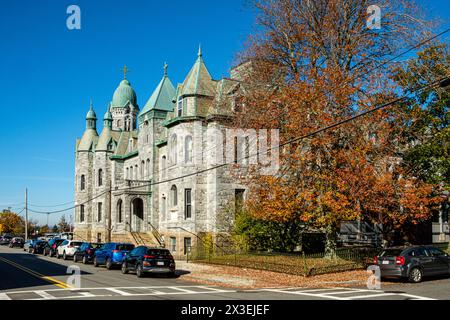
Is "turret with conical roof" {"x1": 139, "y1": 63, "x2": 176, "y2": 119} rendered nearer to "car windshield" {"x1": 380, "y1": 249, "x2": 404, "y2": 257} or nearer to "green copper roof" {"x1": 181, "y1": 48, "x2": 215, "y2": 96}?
"green copper roof" {"x1": 181, "y1": 48, "x2": 215, "y2": 96}

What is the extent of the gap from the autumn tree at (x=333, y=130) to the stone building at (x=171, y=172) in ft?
14.1

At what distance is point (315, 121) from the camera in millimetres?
23516

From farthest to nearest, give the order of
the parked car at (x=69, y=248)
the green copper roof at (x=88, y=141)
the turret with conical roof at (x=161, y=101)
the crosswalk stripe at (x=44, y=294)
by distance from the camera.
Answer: the green copper roof at (x=88, y=141) → the turret with conical roof at (x=161, y=101) → the parked car at (x=69, y=248) → the crosswalk stripe at (x=44, y=294)

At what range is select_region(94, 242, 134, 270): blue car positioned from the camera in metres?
28.7

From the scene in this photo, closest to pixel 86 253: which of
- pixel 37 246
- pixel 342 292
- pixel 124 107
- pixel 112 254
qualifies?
pixel 112 254

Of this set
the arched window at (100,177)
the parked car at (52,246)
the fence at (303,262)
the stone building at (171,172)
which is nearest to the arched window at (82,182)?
the stone building at (171,172)

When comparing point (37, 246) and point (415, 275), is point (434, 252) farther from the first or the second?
point (37, 246)

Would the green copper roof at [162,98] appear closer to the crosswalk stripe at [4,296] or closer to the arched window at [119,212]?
the arched window at [119,212]

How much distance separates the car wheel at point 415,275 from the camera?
2014 centimetres

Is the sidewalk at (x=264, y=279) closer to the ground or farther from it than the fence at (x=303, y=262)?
closer to the ground

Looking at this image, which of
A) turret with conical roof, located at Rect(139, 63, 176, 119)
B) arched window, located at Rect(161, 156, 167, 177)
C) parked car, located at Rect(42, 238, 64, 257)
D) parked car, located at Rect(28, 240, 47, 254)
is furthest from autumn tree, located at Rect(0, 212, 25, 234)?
arched window, located at Rect(161, 156, 167, 177)

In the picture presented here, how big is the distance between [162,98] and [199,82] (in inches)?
340
